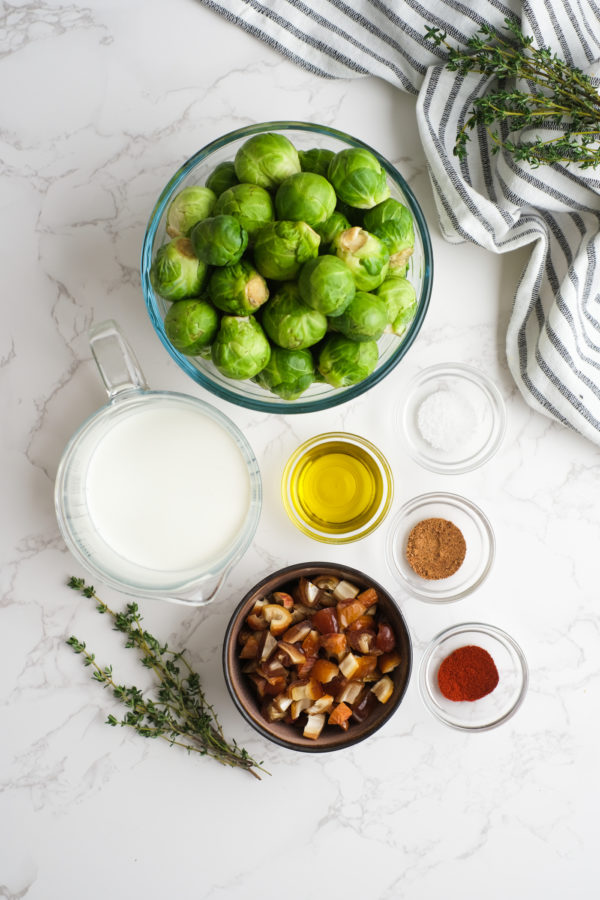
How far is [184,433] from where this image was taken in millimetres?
1523

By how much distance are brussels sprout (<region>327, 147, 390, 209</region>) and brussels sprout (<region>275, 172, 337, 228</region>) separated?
51 millimetres

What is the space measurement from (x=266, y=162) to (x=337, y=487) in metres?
0.74

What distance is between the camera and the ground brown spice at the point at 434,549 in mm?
1644

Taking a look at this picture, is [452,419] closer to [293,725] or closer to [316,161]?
[316,161]

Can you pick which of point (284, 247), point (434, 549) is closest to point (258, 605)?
point (434, 549)

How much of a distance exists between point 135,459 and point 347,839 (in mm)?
1028

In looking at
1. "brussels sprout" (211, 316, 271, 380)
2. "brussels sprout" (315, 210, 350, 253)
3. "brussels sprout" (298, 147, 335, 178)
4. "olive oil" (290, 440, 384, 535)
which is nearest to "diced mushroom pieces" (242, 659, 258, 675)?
"olive oil" (290, 440, 384, 535)

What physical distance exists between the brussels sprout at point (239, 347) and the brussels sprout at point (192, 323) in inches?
0.9

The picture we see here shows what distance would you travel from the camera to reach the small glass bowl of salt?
165cm

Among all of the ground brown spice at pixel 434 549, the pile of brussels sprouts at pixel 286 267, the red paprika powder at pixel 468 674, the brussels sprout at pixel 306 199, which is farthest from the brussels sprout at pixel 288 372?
the red paprika powder at pixel 468 674

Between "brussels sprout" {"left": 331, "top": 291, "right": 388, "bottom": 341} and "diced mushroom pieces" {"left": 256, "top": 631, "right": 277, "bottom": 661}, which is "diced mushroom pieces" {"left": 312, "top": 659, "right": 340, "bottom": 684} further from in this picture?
"brussels sprout" {"left": 331, "top": 291, "right": 388, "bottom": 341}

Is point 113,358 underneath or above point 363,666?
above

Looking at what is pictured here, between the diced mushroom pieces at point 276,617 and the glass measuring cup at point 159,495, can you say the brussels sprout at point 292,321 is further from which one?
the diced mushroom pieces at point 276,617

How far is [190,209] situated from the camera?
1.24 meters
